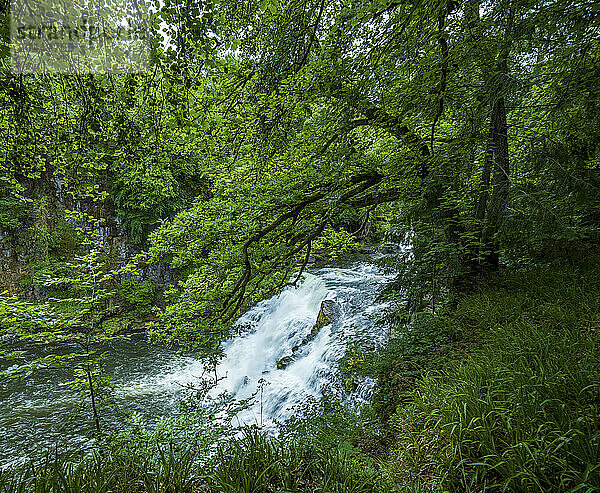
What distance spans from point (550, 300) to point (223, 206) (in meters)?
4.69

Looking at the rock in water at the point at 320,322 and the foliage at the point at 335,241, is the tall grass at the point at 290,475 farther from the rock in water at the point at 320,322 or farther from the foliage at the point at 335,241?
the rock in water at the point at 320,322

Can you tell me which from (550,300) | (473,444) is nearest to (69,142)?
(473,444)

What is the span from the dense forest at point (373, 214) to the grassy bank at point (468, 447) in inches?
0.7

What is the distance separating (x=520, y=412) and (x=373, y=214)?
4.68 m

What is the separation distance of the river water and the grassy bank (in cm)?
241

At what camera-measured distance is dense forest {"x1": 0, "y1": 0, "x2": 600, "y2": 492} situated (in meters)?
2.09

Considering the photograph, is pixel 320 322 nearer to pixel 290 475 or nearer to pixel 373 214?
pixel 373 214

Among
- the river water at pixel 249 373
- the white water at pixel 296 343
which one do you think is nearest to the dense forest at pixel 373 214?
the white water at pixel 296 343

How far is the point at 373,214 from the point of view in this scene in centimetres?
637

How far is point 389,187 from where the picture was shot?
15.9 ft

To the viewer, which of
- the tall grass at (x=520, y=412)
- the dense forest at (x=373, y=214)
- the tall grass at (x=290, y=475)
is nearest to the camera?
the tall grass at (x=520, y=412)

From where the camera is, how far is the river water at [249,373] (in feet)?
19.4

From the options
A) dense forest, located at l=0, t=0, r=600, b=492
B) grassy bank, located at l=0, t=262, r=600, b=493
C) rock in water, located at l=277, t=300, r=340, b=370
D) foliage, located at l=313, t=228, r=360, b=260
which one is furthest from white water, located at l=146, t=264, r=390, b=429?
grassy bank, located at l=0, t=262, r=600, b=493

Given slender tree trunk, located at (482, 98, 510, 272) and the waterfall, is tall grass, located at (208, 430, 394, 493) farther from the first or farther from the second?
slender tree trunk, located at (482, 98, 510, 272)
